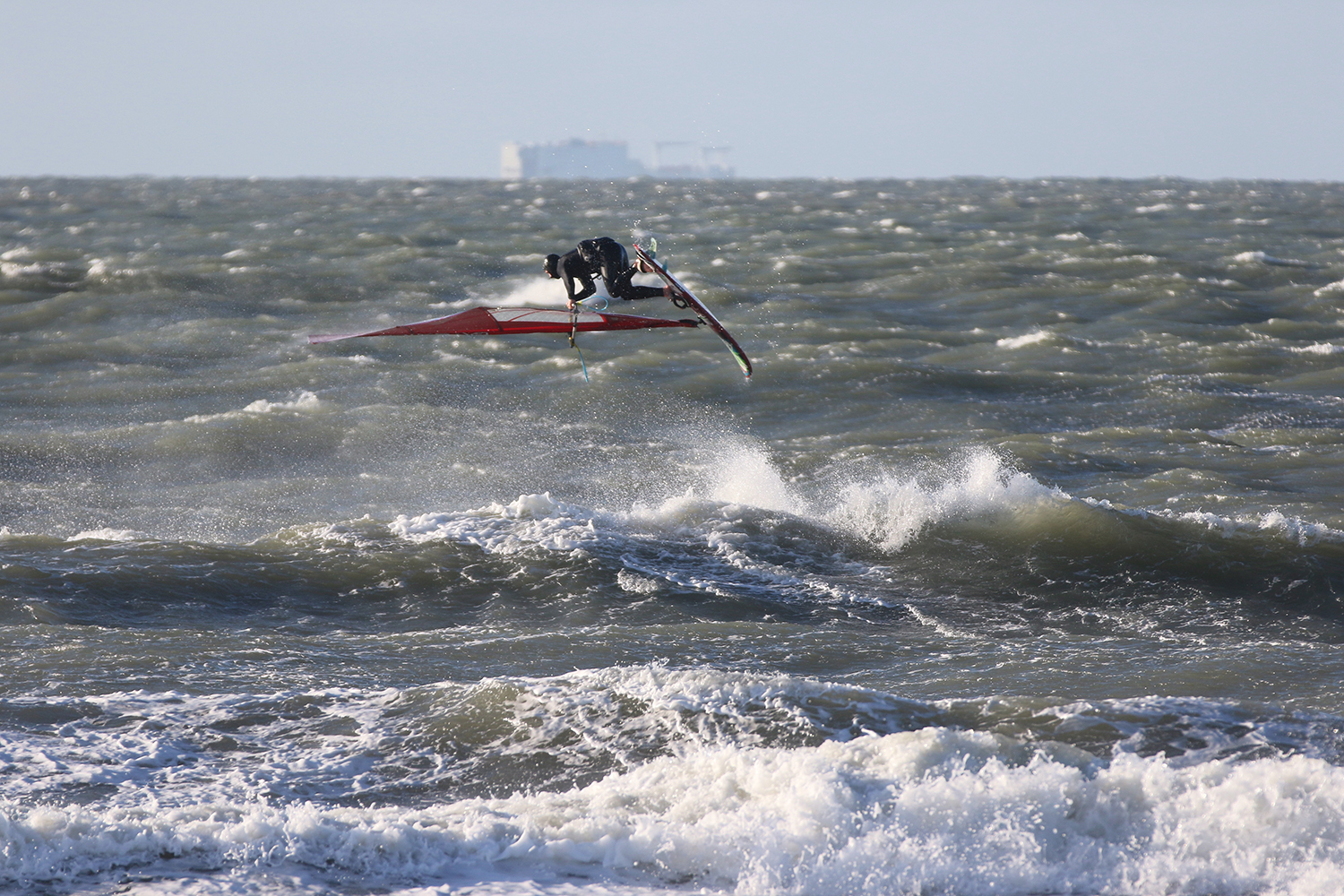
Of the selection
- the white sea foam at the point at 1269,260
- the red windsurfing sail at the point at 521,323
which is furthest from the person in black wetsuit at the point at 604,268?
the white sea foam at the point at 1269,260

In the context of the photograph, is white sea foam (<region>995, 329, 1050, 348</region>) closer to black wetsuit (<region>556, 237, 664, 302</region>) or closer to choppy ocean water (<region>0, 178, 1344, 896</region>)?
choppy ocean water (<region>0, 178, 1344, 896</region>)

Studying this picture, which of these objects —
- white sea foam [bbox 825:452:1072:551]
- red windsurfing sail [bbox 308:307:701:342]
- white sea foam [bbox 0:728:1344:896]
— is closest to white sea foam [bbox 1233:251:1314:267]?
white sea foam [bbox 825:452:1072:551]

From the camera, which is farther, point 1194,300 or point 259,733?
point 1194,300

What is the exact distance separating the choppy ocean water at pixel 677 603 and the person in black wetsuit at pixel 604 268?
2899mm

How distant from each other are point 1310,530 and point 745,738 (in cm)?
790

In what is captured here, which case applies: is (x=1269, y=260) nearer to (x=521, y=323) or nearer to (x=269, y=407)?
(x=269, y=407)

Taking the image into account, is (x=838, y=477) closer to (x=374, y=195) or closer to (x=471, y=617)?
(x=471, y=617)

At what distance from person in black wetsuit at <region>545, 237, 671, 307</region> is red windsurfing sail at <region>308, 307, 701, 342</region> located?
598 mm

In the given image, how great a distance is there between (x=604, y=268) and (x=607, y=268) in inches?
1.3

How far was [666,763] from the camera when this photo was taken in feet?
25.1

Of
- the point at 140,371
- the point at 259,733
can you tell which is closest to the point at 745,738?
the point at 259,733

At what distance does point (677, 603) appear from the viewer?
11.2 meters

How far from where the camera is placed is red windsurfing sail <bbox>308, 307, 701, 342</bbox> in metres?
10.8

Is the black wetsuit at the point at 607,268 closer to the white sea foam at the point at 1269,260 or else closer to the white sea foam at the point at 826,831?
the white sea foam at the point at 826,831
